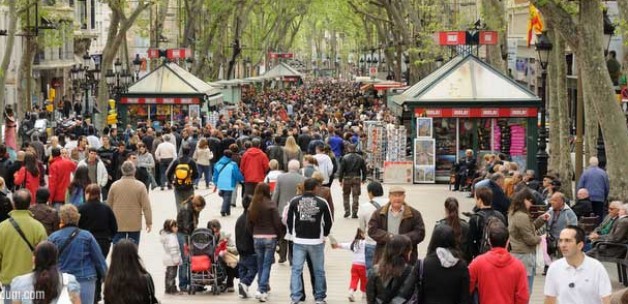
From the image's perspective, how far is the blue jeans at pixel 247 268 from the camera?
54.8 ft

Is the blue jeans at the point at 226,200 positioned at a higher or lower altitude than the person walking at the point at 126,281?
lower

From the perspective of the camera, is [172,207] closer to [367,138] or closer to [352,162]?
[352,162]

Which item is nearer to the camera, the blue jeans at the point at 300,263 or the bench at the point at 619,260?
the blue jeans at the point at 300,263

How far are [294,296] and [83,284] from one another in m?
3.45

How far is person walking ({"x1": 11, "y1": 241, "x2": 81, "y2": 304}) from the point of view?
10.2 m

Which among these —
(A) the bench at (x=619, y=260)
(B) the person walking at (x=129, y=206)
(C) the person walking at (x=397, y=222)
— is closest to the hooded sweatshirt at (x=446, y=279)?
(C) the person walking at (x=397, y=222)

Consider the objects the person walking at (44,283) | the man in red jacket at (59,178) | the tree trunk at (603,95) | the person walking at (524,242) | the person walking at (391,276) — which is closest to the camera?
the person walking at (44,283)

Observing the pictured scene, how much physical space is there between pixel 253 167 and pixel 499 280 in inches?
550

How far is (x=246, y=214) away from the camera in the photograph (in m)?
16.7

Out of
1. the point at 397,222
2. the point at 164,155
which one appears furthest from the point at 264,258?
the point at 164,155

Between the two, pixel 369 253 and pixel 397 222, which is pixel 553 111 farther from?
pixel 397 222

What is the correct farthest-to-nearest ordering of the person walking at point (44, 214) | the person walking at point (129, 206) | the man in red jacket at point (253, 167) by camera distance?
the man in red jacket at point (253, 167) → the person walking at point (129, 206) → the person walking at point (44, 214)

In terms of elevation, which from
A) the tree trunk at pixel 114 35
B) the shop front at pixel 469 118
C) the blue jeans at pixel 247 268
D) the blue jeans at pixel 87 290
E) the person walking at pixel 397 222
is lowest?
the blue jeans at pixel 247 268

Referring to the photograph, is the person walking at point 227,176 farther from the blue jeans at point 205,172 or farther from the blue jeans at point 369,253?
the blue jeans at point 369,253
